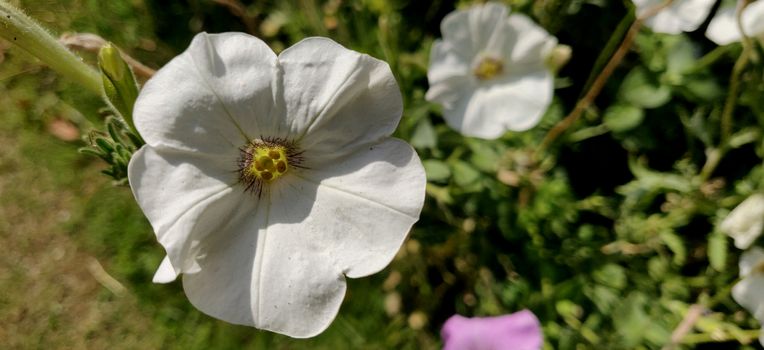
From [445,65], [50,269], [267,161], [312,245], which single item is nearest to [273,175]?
[267,161]

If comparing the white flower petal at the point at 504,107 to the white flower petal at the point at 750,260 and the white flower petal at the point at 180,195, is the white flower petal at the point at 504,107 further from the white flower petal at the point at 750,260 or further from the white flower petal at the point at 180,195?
the white flower petal at the point at 180,195

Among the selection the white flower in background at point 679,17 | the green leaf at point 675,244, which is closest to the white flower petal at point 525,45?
the white flower in background at point 679,17

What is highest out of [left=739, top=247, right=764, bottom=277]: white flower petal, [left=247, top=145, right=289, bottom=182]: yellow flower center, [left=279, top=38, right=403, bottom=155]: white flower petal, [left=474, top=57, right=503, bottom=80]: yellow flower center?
[left=279, top=38, right=403, bottom=155]: white flower petal

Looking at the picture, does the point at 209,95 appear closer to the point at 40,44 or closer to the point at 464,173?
the point at 40,44

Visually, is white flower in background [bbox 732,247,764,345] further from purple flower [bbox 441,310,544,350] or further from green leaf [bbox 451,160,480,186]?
green leaf [bbox 451,160,480,186]

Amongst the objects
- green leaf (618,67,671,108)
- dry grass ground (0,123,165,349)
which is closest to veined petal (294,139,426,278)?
green leaf (618,67,671,108)

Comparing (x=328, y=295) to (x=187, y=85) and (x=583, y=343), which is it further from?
(x=583, y=343)

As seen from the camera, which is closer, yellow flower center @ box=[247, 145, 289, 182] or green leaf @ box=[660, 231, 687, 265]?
yellow flower center @ box=[247, 145, 289, 182]
